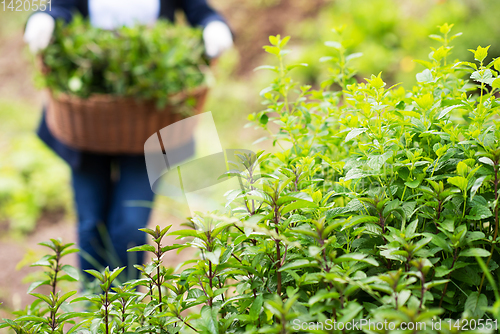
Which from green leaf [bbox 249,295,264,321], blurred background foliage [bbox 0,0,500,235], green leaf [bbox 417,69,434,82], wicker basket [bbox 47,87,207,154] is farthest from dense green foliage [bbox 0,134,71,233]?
green leaf [bbox 417,69,434,82]

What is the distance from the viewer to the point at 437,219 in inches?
23.5

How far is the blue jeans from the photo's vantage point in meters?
2.02

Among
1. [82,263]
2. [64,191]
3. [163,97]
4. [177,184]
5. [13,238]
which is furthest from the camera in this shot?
[64,191]

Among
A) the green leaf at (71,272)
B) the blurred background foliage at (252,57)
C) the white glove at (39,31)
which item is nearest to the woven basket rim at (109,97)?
the white glove at (39,31)

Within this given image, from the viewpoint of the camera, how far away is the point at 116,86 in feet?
5.50

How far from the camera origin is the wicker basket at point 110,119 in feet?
5.32

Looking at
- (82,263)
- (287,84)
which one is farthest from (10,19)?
(287,84)

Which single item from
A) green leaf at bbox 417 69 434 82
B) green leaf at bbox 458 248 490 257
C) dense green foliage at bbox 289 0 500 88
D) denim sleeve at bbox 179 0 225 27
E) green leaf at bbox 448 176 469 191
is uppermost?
dense green foliage at bbox 289 0 500 88

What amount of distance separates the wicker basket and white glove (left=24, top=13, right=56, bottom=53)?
225 mm

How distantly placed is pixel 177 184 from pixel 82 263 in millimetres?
1591

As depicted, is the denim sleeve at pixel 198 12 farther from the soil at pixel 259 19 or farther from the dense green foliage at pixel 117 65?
the soil at pixel 259 19

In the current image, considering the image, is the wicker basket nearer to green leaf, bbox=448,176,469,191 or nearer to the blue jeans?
the blue jeans

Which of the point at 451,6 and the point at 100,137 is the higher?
the point at 451,6

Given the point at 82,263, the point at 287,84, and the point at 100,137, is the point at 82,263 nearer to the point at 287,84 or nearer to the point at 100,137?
the point at 100,137
